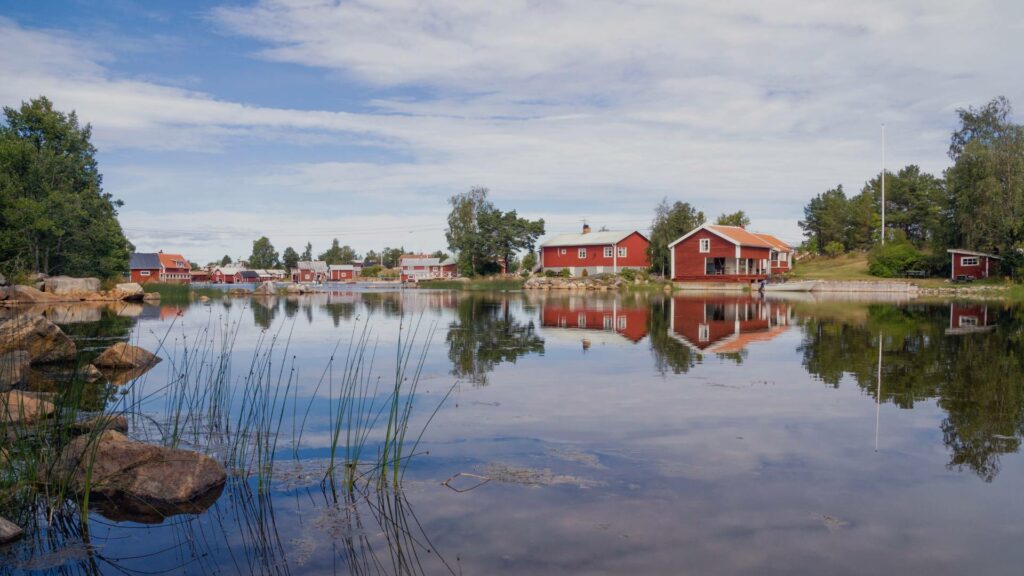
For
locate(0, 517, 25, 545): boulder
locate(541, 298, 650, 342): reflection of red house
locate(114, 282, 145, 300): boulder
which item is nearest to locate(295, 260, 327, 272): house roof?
locate(114, 282, 145, 300): boulder

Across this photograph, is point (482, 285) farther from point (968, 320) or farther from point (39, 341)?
point (39, 341)

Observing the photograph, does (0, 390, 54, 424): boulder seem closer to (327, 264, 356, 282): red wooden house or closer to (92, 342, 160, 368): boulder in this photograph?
(92, 342, 160, 368): boulder

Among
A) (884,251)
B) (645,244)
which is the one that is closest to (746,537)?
(884,251)

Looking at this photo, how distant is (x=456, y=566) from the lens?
211 inches

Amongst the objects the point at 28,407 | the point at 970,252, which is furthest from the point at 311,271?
the point at 28,407

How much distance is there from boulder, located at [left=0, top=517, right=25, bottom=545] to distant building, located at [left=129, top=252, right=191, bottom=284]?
98.8 m

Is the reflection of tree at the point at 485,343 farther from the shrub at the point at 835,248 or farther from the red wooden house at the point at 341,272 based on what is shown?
the red wooden house at the point at 341,272

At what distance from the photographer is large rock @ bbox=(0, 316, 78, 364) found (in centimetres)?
1448

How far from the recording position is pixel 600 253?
72562mm

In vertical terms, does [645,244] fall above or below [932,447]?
above

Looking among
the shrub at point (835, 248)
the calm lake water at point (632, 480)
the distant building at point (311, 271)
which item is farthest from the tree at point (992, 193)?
the distant building at point (311, 271)

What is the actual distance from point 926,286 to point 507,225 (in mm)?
45160

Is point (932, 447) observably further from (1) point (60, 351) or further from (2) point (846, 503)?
(1) point (60, 351)

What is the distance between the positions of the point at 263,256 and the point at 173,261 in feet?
155
